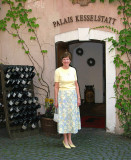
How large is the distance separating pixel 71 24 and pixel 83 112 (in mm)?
3807

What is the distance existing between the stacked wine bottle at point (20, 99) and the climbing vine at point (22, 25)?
645 mm

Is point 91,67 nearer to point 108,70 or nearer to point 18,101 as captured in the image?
point 108,70

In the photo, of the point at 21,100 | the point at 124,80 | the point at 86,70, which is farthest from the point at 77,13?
the point at 86,70

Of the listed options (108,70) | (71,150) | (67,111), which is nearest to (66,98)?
(67,111)

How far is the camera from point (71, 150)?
4.96 metres

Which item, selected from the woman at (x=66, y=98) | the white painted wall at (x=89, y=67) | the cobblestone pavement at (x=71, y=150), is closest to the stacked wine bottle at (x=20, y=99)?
the cobblestone pavement at (x=71, y=150)

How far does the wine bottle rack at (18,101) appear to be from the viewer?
589 centimetres

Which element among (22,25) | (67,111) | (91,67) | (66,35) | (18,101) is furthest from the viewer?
(91,67)

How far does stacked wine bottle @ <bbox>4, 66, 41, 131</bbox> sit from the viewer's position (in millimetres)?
5895

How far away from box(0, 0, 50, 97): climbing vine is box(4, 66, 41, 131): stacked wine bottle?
65 centimetres

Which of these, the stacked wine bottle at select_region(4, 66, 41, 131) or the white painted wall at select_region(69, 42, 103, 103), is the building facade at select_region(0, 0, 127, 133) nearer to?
the stacked wine bottle at select_region(4, 66, 41, 131)

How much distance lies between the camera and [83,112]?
362 inches

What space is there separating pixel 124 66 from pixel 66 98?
1.81 metres

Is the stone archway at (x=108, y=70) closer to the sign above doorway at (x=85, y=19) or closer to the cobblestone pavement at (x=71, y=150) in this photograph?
the sign above doorway at (x=85, y=19)
